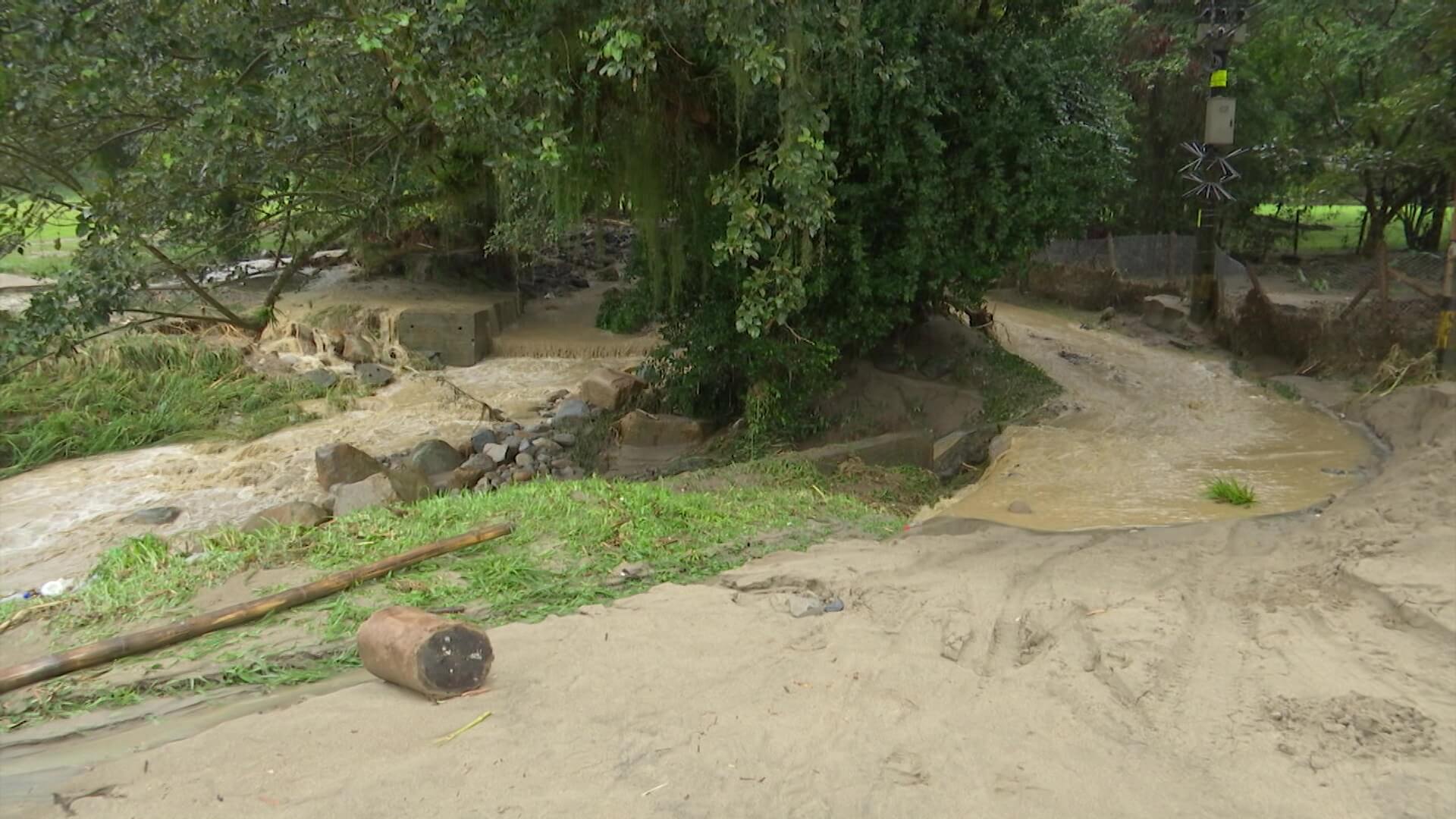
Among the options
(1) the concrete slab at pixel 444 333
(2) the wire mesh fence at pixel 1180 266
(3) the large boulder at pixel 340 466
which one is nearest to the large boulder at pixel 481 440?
(3) the large boulder at pixel 340 466

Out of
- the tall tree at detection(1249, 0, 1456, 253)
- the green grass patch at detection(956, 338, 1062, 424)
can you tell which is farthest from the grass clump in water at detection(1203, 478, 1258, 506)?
the tall tree at detection(1249, 0, 1456, 253)

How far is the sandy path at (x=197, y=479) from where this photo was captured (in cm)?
942

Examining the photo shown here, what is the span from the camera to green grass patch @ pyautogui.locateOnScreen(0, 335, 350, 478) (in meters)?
12.8

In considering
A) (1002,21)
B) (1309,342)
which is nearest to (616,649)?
(1002,21)

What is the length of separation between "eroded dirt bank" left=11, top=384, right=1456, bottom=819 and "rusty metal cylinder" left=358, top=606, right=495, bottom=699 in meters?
0.09

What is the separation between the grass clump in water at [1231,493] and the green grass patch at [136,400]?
11985 mm

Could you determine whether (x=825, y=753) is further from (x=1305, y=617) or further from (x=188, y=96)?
(x=188, y=96)

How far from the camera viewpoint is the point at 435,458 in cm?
1125

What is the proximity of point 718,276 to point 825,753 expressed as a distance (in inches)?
277

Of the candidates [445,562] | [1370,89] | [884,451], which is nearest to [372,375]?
[884,451]

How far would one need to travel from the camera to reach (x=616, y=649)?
14.4 ft

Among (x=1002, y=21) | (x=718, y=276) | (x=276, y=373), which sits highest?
(x=1002, y=21)

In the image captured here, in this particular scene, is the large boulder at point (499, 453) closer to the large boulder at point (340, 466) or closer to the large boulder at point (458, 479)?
the large boulder at point (458, 479)

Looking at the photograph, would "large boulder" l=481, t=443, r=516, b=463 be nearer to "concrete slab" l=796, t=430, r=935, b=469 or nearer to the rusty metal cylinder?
"concrete slab" l=796, t=430, r=935, b=469
